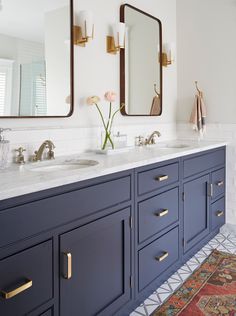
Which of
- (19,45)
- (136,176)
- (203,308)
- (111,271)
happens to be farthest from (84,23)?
(203,308)

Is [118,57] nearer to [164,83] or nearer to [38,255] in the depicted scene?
[164,83]

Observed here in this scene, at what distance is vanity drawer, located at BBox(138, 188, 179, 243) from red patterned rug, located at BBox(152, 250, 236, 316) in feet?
1.39

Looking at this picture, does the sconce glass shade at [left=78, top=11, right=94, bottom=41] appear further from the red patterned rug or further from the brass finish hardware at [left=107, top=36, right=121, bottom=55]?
the red patterned rug

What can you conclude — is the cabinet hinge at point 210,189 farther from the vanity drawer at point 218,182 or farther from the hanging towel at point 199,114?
the hanging towel at point 199,114

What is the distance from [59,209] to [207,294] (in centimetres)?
129

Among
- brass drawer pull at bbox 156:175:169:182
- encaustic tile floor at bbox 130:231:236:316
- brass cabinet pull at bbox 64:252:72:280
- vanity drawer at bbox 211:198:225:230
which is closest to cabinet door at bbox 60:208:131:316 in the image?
brass cabinet pull at bbox 64:252:72:280

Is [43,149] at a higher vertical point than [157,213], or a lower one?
higher

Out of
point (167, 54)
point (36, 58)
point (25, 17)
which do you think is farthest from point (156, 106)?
point (25, 17)

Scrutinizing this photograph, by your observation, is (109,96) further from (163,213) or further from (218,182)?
(218,182)

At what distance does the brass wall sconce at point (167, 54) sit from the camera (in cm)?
317

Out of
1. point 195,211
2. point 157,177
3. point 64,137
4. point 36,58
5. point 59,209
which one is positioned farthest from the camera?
point 195,211

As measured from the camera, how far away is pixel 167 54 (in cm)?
318

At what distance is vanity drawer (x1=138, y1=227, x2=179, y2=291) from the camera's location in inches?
76.8

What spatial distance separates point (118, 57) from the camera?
2.65 meters
